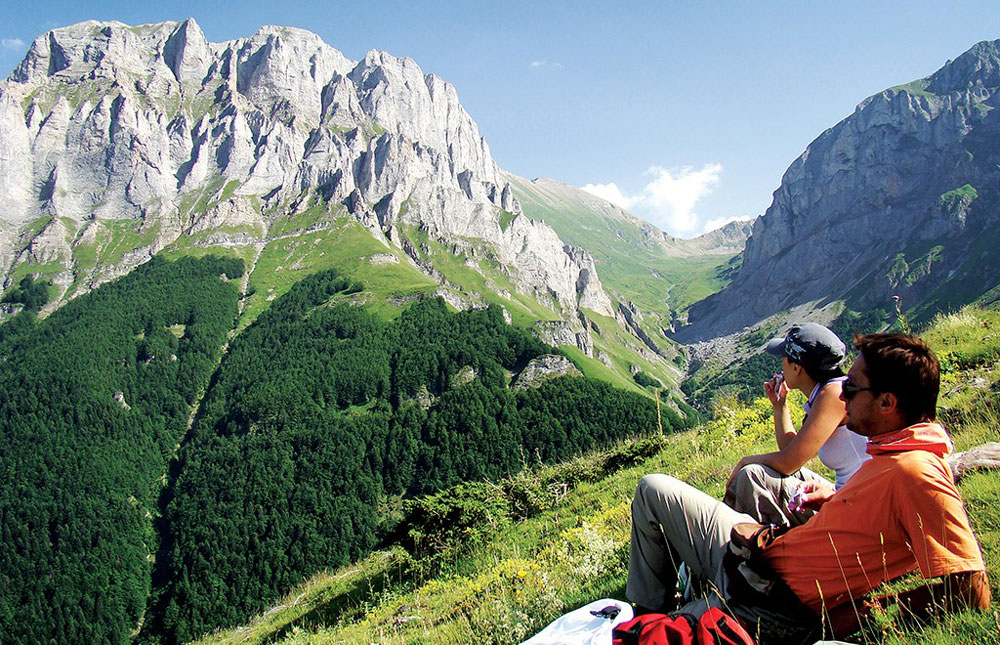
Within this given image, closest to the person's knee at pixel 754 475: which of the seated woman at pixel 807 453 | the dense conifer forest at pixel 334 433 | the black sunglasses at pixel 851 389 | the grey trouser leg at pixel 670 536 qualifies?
the seated woman at pixel 807 453

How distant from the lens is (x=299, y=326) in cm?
15562

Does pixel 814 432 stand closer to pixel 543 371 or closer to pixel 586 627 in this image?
pixel 586 627

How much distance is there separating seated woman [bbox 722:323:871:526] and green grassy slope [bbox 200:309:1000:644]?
115 centimetres

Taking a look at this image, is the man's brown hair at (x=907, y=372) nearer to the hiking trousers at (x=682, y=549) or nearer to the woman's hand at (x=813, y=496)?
the woman's hand at (x=813, y=496)

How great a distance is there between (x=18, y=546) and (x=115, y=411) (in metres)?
37.3

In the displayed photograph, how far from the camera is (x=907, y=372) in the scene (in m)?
3.52

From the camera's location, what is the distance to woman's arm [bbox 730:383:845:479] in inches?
184

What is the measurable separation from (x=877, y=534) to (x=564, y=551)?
14.6 ft

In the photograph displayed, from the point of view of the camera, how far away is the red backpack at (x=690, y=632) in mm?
3082

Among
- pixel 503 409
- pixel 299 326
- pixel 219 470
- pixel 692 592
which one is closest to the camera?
pixel 692 592

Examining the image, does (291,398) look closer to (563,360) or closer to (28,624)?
(28,624)

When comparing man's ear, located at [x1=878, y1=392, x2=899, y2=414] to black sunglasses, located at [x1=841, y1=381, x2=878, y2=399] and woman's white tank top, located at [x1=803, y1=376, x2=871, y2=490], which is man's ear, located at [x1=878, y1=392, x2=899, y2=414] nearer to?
black sunglasses, located at [x1=841, y1=381, x2=878, y2=399]

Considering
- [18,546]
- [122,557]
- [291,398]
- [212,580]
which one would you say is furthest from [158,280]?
[212,580]

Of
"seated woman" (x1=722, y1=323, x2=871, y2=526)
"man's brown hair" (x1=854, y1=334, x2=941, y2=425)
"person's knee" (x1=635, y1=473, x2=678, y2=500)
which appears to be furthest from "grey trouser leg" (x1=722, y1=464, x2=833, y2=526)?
"man's brown hair" (x1=854, y1=334, x2=941, y2=425)
